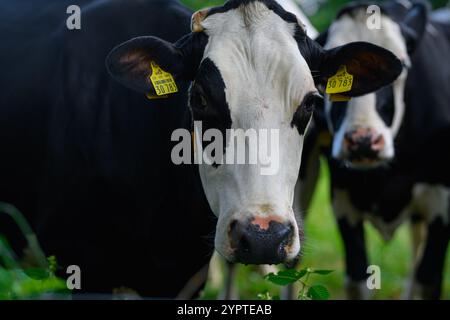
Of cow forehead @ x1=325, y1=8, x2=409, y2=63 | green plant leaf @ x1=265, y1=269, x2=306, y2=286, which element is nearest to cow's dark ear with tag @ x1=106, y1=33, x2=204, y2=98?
green plant leaf @ x1=265, y1=269, x2=306, y2=286

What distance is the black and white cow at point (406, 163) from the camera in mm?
5688

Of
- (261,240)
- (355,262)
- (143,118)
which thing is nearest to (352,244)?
(355,262)

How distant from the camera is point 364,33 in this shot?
5.66 meters

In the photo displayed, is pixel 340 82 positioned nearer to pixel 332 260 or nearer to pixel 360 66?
pixel 360 66

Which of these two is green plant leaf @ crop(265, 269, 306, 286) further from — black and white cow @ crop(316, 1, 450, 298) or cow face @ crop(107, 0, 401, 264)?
black and white cow @ crop(316, 1, 450, 298)

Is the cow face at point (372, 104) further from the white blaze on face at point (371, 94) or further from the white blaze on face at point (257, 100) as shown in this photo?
the white blaze on face at point (257, 100)

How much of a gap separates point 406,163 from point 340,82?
2.10m

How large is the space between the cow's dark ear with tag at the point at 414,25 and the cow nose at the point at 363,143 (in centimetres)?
93

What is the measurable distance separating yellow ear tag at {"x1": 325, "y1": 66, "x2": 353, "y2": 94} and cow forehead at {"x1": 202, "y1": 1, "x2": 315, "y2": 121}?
0.41m

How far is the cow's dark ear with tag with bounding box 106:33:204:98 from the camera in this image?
144 inches

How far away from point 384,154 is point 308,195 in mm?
1860

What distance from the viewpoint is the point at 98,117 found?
422 cm
